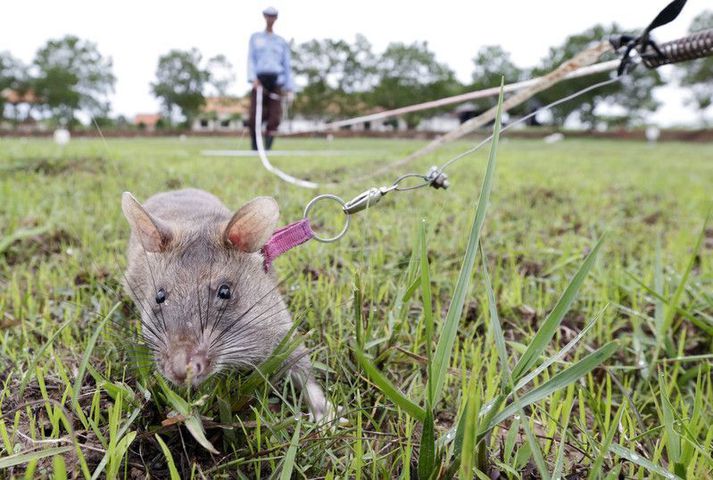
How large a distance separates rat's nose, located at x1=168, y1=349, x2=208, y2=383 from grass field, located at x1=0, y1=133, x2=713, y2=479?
0.06 m

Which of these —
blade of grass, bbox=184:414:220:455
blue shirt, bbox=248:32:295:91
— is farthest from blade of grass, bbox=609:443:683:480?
blue shirt, bbox=248:32:295:91

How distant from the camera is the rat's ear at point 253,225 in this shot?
1.89m

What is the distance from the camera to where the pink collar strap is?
1.97 metres

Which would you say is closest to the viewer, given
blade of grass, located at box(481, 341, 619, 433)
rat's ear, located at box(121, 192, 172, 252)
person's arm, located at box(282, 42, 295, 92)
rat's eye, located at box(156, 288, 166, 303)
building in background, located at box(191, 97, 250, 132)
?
blade of grass, located at box(481, 341, 619, 433)

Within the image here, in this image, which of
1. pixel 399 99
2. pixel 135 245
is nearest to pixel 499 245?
pixel 135 245

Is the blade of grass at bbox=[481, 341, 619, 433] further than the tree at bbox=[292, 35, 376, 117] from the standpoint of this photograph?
No

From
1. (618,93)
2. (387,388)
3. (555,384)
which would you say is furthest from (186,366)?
(618,93)

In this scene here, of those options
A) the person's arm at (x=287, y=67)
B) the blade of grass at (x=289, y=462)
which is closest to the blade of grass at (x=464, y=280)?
the blade of grass at (x=289, y=462)

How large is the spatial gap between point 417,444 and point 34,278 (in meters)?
2.45

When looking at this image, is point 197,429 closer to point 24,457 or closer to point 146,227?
point 24,457

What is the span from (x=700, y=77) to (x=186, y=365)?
260 feet

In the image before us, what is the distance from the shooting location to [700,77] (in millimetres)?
64938

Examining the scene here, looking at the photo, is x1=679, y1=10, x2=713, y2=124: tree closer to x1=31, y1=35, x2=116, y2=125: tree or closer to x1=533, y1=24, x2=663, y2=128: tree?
x1=533, y1=24, x2=663, y2=128: tree

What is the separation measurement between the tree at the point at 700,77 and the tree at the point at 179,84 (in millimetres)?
60734
